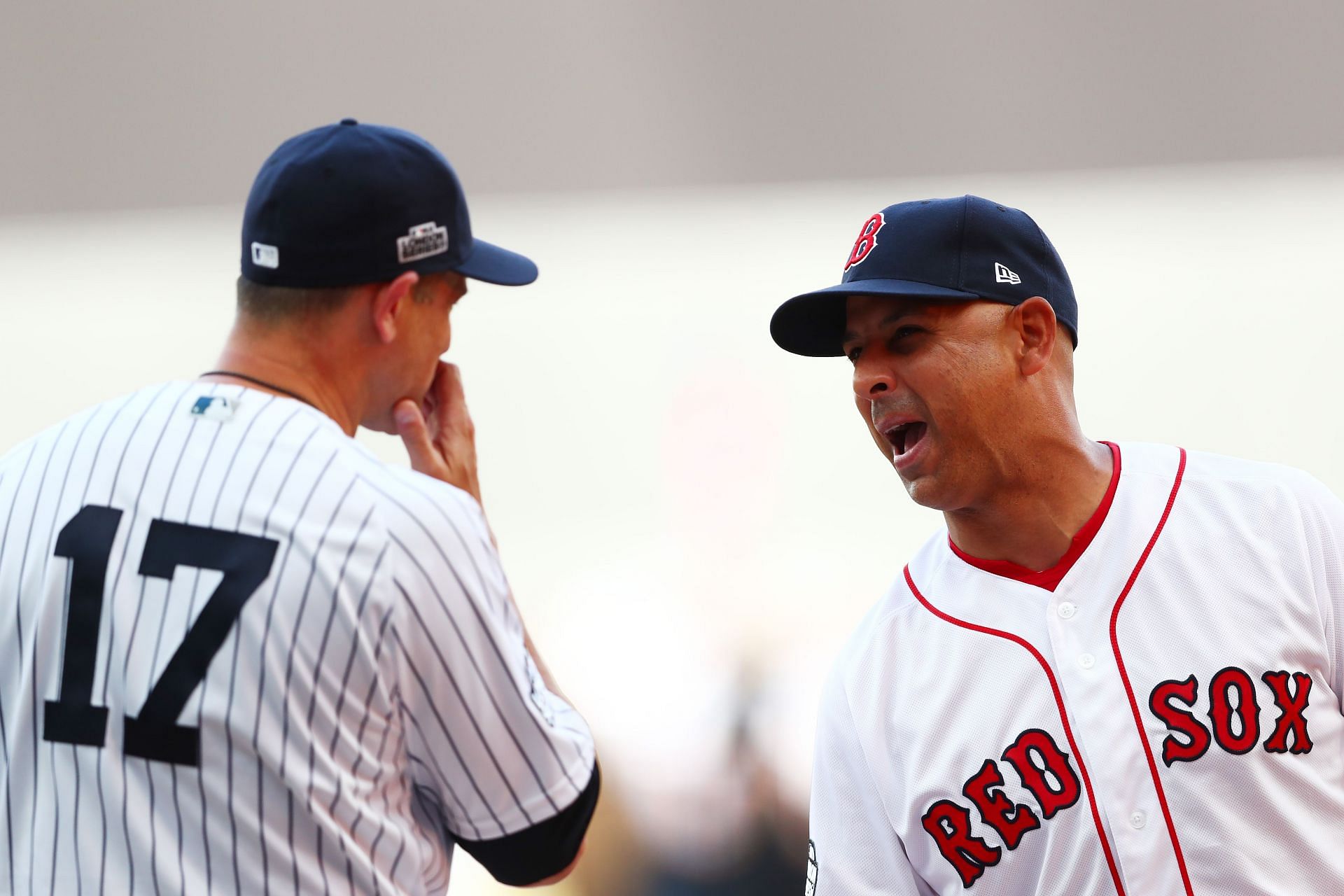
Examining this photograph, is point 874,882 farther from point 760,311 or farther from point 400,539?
point 760,311

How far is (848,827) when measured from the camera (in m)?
1.53

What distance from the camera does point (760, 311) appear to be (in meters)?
3.99

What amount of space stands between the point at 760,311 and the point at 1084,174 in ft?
3.48

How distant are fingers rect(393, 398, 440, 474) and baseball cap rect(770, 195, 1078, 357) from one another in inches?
22.4

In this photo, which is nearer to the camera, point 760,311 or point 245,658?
point 245,658

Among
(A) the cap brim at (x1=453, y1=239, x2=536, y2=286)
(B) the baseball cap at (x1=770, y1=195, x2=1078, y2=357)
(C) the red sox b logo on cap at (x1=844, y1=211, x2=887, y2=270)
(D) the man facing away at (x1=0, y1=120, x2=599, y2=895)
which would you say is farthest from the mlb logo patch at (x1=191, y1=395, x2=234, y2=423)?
(C) the red sox b logo on cap at (x1=844, y1=211, x2=887, y2=270)

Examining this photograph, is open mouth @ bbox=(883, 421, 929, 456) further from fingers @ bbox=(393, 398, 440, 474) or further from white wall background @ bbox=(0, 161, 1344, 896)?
white wall background @ bbox=(0, 161, 1344, 896)

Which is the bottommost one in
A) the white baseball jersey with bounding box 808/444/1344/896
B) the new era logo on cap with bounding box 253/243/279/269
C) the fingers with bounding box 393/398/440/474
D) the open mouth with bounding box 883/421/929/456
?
the white baseball jersey with bounding box 808/444/1344/896

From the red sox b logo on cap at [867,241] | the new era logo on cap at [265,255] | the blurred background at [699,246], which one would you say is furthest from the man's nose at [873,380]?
the blurred background at [699,246]

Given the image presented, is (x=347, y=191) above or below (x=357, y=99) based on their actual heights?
below

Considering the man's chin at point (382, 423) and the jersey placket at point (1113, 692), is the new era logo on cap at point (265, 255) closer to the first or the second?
the man's chin at point (382, 423)

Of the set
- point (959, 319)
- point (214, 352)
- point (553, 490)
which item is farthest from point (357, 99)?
point (959, 319)

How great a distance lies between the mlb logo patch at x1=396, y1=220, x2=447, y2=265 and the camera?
1126 millimetres

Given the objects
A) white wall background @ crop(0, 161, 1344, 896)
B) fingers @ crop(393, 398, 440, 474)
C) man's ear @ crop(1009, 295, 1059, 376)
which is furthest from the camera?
white wall background @ crop(0, 161, 1344, 896)
